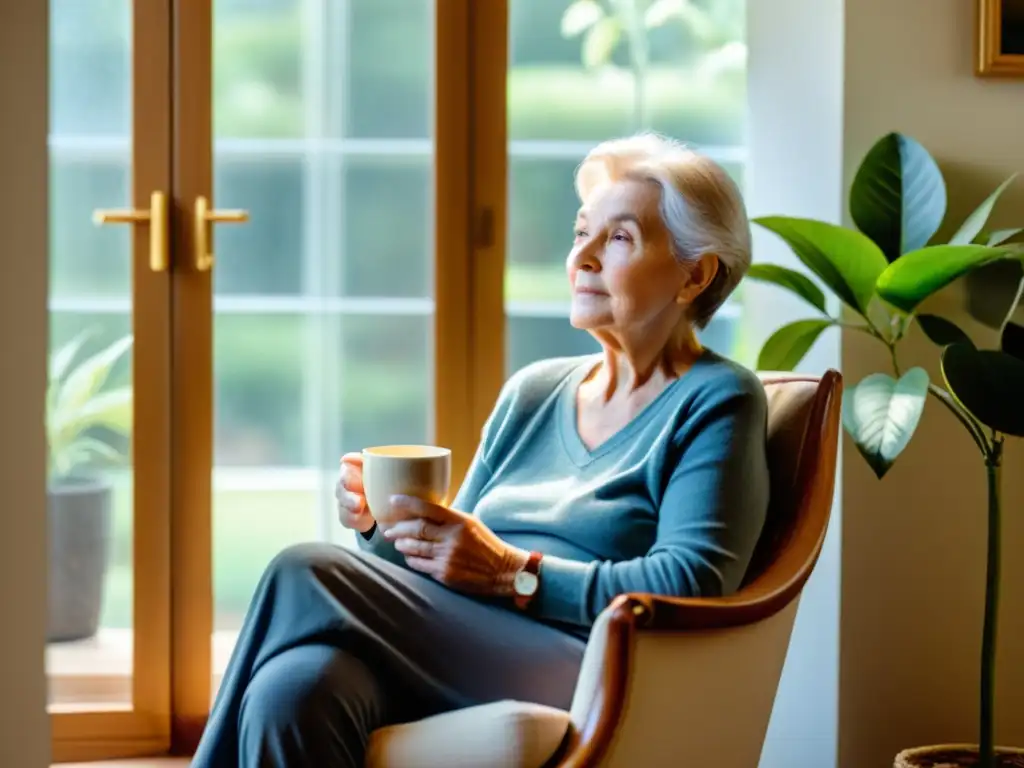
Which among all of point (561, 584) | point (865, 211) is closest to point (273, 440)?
point (561, 584)

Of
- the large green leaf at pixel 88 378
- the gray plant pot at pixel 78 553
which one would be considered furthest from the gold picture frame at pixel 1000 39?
the gray plant pot at pixel 78 553

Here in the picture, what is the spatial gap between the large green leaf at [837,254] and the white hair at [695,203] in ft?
0.84

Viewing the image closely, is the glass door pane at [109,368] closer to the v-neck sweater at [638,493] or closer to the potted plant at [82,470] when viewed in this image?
the potted plant at [82,470]

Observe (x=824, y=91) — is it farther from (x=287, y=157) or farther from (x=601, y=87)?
(x=287, y=157)

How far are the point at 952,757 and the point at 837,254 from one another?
89 centimetres

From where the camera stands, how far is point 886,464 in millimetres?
1866

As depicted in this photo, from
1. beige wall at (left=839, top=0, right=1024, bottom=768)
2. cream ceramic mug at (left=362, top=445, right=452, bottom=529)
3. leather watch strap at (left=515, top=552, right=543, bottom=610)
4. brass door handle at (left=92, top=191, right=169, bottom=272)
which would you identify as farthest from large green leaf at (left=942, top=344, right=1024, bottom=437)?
brass door handle at (left=92, top=191, right=169, bottom=272)

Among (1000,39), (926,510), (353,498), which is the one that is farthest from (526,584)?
(1000,39)

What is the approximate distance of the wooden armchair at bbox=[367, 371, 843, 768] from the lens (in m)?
1.43

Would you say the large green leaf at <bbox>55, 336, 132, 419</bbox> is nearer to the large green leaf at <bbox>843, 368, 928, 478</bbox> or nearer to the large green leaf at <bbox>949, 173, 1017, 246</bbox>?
the large green leaf at <bbox>843, 368, 928, 478</bbox>

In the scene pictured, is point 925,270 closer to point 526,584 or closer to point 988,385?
point 988,385

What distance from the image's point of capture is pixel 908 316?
207 centimetres

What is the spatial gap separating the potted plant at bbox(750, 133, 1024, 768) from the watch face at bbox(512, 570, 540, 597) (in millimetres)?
581

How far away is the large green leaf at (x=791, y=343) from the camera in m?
2.15
